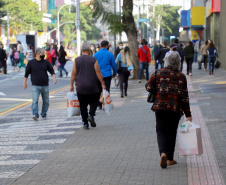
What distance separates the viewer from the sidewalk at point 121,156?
253 inches

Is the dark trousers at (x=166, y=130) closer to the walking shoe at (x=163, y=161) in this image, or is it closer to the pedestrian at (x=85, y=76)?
the walking shoe at (x=163, y=161)

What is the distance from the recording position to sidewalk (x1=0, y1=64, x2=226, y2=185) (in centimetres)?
642

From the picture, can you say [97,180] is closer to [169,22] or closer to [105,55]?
[105,55]

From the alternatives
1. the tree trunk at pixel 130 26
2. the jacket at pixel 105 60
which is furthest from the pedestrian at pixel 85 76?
the tree trunk at pixel 130 26

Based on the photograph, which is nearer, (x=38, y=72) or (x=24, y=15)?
(x=38, y=72)

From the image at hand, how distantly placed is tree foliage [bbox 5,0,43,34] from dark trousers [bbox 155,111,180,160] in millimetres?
72267

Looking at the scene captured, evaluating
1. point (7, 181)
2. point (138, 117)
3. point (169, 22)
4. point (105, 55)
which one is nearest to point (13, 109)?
point (105, 55)

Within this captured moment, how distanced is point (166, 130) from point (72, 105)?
385cm

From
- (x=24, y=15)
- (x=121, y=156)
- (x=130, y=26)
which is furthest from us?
(x=24, y=15)

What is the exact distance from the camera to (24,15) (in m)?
80.4

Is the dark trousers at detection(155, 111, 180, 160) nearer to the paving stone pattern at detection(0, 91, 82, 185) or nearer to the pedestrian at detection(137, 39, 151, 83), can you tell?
the paving stone pattern at detection(0, 91, 82, 185)

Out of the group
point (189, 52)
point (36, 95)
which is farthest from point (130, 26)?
point (36, 95)

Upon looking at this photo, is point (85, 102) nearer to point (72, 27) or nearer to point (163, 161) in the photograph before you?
point (163, 161)

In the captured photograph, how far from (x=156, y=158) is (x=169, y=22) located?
12219 centimetres
